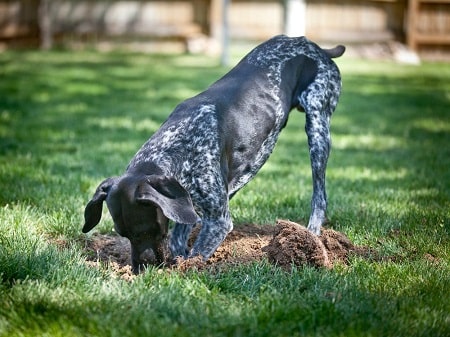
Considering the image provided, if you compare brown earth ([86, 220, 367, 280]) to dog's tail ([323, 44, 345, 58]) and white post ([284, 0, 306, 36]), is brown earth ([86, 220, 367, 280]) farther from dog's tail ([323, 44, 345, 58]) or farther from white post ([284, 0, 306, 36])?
white post ([284, 0, 306, 36])

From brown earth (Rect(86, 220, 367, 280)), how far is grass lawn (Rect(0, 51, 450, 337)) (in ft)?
0.44

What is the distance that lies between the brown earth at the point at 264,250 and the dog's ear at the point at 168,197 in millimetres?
362

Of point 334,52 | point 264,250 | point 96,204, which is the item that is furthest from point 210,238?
point 334,52

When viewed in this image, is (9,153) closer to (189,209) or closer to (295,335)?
(189,209)

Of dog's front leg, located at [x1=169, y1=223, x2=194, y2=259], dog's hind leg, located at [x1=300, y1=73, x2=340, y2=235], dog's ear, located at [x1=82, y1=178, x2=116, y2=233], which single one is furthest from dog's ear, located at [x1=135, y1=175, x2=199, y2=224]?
dog's hind leg, located at [x1=300, y1=73, x2=340, y2=235]

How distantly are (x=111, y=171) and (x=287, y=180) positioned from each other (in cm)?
164

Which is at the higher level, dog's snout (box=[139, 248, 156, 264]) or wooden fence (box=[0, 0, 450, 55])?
dog's snout (box=[139, 248, 156, 264])

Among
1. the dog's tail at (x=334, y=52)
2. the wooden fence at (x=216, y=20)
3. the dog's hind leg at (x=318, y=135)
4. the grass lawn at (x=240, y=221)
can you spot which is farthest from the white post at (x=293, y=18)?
the dog's hind leg at (x=318, y=135)

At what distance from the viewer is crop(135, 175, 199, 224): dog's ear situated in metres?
3.76

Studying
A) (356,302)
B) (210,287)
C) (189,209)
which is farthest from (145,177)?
(356,302)

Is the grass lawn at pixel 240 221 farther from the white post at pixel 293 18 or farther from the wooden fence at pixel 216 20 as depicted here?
the wooden fence at pixel 216 20

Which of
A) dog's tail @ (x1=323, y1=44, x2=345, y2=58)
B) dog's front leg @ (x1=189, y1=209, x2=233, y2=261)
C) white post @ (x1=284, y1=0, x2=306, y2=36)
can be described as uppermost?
dog's tail @ (x1=323, y1=44, x2=345, y2=58)

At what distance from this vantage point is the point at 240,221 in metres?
5.27

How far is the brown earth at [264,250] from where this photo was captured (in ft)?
13.6
